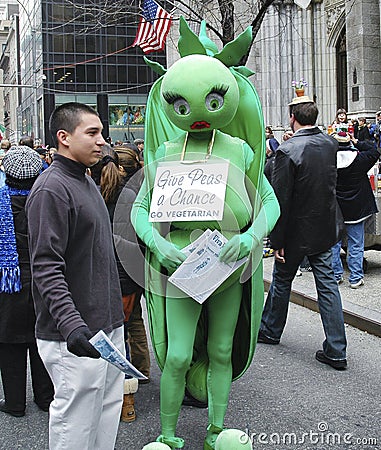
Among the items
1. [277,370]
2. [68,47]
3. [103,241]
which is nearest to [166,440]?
[103,241]

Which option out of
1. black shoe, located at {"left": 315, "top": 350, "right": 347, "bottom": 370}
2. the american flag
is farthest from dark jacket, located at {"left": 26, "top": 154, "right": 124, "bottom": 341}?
the american flag

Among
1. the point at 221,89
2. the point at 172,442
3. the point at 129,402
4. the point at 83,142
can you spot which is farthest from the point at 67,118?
the point at 129,402

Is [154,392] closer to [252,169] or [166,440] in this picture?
[166,440]

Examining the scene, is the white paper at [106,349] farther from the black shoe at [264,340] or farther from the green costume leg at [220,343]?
the black shoe at [264,340]

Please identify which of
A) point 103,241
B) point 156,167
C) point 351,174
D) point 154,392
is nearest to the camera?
point 103,241

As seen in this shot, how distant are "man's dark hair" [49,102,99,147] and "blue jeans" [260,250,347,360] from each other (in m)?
3.02

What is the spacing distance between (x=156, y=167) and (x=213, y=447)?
5.51 ft

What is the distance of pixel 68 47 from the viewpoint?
55.2 metres

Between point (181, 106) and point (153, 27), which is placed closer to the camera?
point (181, 106)

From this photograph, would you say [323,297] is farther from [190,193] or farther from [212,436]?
[190,193]

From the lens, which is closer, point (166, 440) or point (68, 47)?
point (166, 440)

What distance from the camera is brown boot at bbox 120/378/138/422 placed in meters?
4.56

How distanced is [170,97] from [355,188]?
5266mm

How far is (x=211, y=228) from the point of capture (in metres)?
3.79
